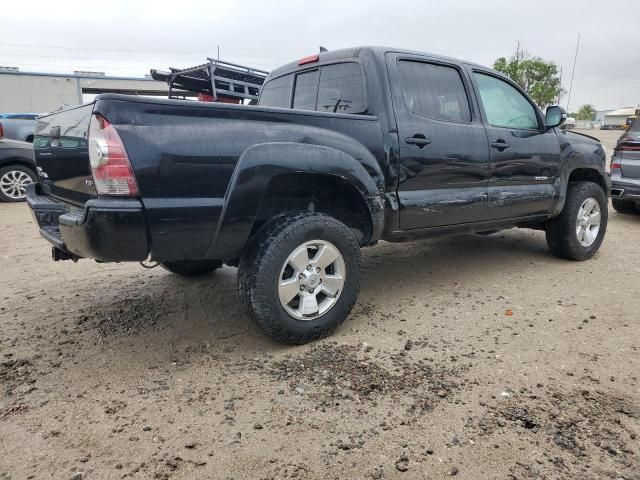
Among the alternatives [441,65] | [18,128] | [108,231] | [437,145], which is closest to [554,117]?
[441,65]

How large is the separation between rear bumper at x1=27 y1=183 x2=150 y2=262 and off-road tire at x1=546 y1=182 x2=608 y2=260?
4.11 m

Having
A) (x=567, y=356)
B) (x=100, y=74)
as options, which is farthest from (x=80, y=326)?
(x=100, y=74)

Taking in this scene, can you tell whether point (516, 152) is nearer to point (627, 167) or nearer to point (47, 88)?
point (627, 167)

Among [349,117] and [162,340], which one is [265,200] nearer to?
[349,117]

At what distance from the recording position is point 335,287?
Answer: 3100mm

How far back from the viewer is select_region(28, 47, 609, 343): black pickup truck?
2469mm

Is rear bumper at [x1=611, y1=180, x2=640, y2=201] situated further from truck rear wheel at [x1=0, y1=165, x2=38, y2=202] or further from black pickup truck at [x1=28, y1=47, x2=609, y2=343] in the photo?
truck rear wheel at [x1=0, y1=165, x2=38, y2=202]

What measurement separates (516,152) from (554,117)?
0.70 meters

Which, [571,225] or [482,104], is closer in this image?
[482,104]

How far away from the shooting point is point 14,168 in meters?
8.41

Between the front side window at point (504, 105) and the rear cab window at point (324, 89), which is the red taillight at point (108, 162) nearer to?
the rear cab window at point (324, 89)

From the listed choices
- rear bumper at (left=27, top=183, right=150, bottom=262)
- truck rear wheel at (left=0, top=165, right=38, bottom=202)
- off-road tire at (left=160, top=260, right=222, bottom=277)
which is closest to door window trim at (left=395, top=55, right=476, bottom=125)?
off-road tire at (left=160, top=260, right=222, bottom=277)

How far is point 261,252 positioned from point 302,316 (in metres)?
0.48

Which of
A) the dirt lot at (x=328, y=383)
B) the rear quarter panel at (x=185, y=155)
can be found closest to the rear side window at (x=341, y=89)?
the rear quarter panel at (x=185, y=155)
